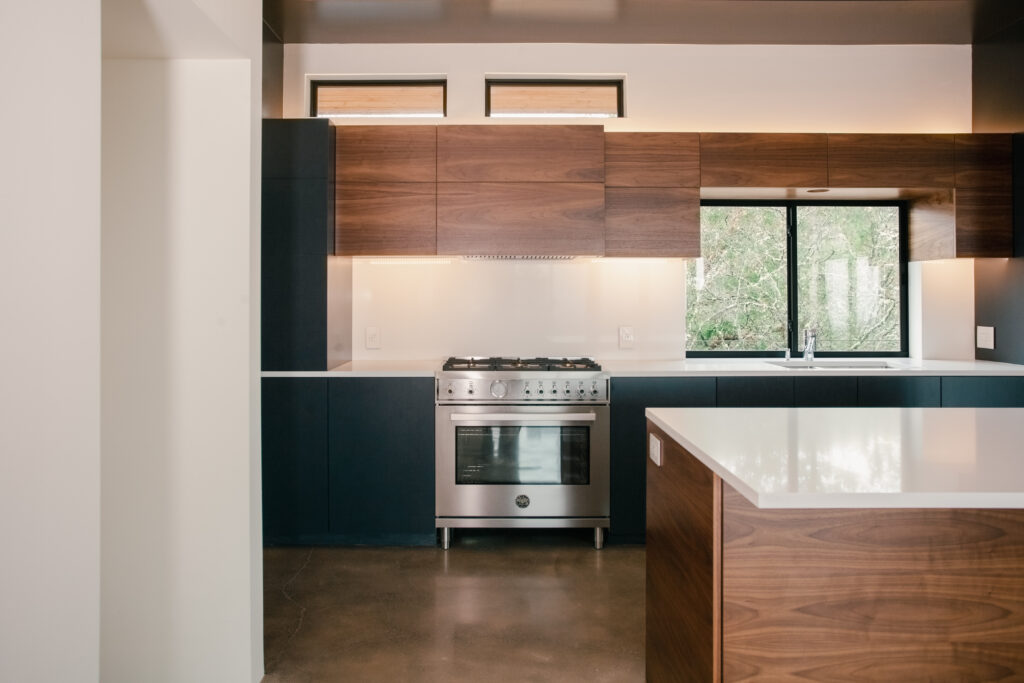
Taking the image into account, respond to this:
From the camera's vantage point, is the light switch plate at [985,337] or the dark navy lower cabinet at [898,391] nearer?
the dark navy lower cabinet at [898,391]

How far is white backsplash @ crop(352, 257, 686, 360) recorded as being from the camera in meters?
3.86

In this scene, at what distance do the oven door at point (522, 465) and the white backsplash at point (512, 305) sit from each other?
0.68 m

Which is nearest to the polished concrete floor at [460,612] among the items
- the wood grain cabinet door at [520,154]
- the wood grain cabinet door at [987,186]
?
the wood grain cabinet door at [520,154]

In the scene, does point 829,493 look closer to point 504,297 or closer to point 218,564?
point 218,564

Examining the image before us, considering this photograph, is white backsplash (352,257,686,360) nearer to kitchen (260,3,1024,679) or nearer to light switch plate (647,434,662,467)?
kitchen (260,3,1024,679)

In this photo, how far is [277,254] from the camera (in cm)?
331

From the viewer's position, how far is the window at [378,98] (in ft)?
12.7

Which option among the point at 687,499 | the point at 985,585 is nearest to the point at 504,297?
the point at 687,499

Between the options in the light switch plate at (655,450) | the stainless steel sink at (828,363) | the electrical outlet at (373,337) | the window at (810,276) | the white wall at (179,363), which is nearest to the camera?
the light switch plate at (655,450)

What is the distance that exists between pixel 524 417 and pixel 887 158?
2.38 metres

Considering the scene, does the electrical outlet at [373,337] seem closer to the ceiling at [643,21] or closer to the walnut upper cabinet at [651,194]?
the walnut upper cabinet at [651,194]

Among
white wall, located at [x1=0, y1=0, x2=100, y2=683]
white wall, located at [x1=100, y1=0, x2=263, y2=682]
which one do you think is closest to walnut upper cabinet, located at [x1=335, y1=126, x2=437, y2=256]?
white wall, located at [x1=100, y1=0, x2=263, y2=682]

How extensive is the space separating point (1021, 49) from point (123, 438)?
4520mm

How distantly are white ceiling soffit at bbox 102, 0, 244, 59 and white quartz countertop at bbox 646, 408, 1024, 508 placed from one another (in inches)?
64.5
